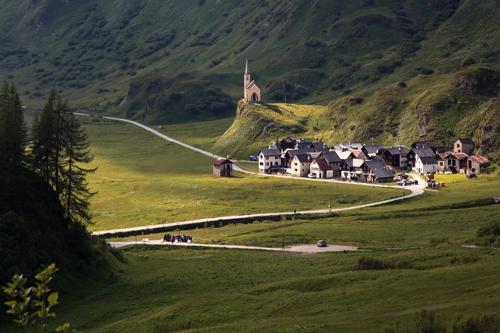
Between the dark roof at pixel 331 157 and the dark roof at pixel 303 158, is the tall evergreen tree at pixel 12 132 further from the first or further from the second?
the dark roof at pixel 303 158

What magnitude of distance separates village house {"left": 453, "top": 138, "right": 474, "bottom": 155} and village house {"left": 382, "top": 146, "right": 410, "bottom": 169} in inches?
409

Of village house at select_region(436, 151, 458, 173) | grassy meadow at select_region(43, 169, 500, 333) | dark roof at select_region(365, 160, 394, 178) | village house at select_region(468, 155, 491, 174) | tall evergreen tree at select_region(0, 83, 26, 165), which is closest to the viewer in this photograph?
grassy meadow at select_region(43, 169, 500, 333)

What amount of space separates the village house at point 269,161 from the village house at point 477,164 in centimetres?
4286

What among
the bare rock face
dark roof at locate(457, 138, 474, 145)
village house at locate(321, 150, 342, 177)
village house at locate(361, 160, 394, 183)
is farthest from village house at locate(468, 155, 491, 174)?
the bare rock face

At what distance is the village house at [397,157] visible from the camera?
158000mm

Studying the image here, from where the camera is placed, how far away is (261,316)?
56.5 meters

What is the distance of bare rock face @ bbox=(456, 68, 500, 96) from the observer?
180m

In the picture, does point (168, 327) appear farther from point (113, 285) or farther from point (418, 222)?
point (418, 222)

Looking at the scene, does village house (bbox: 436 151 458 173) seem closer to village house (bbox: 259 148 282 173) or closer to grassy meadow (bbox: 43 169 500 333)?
village house (bbox: 259 148 282 173)

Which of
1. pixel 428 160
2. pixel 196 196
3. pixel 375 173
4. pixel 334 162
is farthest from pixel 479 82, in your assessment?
pixel 196 196

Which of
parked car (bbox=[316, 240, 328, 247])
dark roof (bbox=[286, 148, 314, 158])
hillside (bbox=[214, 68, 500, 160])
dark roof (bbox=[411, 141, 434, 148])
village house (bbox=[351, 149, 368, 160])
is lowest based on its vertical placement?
parked car (bbox=[316, 240, 328, 247])

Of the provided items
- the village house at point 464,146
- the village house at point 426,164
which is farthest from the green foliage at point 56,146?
the village house at point 464,146

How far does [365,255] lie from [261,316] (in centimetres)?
2392

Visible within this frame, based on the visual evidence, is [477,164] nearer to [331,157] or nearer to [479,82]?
[331,157]
